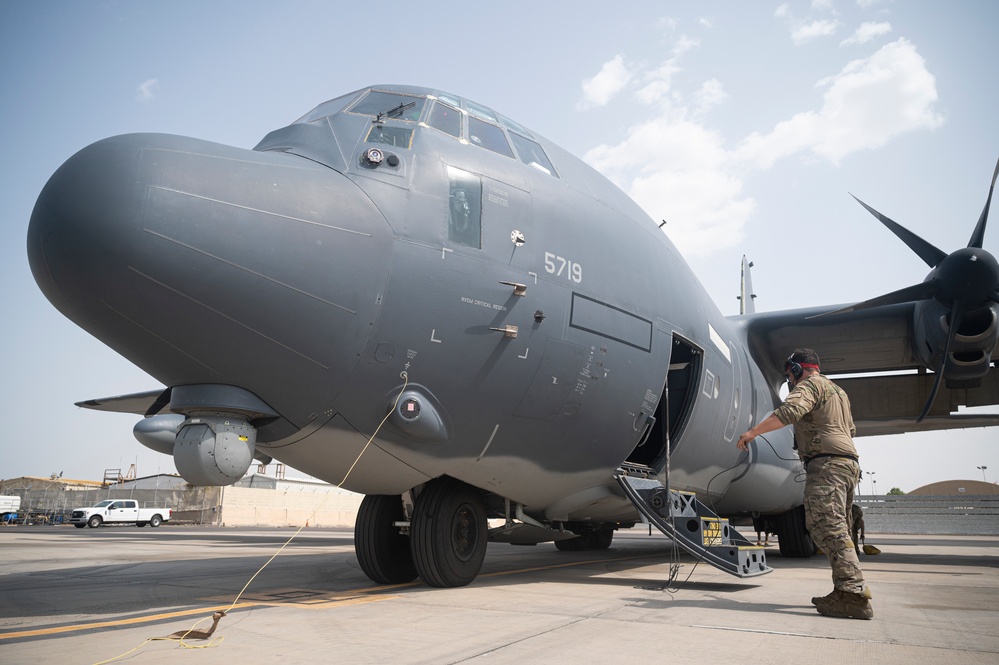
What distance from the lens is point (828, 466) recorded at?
5.34 m

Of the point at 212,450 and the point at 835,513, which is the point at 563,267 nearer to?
the point at 835,513

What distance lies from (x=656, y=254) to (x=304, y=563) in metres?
7.00

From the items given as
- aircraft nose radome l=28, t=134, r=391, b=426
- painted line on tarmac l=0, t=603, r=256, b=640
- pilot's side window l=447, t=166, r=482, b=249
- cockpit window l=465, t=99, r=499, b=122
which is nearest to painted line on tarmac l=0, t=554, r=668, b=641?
painted line on tarmac l=0, t=603, r=256, b=640

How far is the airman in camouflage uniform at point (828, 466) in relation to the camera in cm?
494

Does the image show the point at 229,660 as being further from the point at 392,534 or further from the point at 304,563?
the point at 304,563

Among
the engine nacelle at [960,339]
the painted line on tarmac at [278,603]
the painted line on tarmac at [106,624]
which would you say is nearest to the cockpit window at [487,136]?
the painted line on tarmac at [278,603]

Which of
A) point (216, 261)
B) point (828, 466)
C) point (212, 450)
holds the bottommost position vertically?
point (212, 450)

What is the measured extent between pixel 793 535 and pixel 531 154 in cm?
991

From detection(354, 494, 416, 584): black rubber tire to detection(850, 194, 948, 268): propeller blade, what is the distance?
9.08m

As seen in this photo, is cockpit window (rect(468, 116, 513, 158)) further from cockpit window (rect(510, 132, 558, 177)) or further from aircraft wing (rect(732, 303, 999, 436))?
aircraft wing (rect(732, 303, 999, 436))

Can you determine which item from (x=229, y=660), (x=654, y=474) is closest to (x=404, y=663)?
(x=229, y=660)

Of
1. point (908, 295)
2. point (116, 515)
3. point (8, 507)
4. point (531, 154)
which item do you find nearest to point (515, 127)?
point (531, 154)

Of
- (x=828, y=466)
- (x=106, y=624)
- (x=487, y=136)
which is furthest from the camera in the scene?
(x=487, y=136)

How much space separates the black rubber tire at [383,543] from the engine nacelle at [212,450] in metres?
2.23
